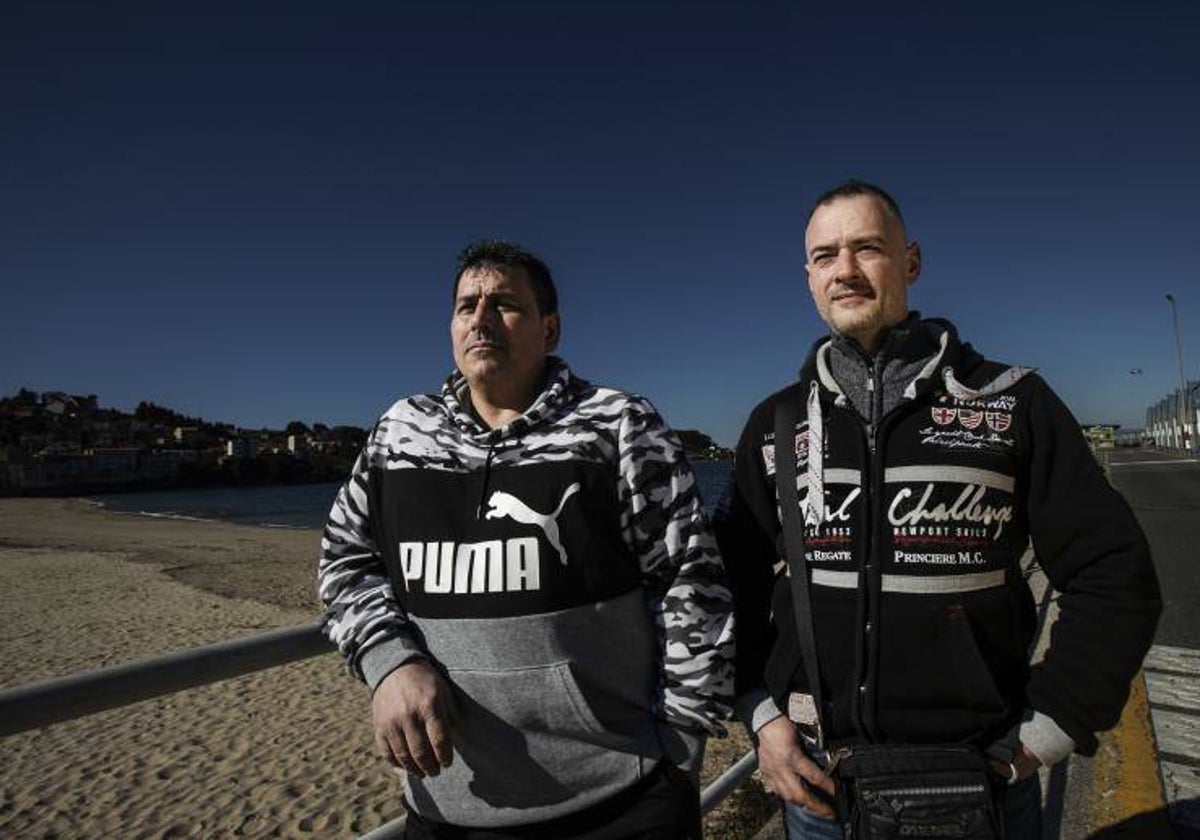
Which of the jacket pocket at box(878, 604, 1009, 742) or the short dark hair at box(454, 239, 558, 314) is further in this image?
the short dark hair at box(454, 239, 558, 314)

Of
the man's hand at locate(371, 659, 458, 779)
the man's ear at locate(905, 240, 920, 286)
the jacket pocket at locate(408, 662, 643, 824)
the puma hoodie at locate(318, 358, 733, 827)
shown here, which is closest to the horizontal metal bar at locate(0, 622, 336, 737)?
the puma hoodie at locate(318, 358, 733, 827)

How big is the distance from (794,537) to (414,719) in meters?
0.95

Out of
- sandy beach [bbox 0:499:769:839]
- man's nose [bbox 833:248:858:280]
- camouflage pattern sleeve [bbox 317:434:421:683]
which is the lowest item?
sandy beach [bbox 0:499:769:839]

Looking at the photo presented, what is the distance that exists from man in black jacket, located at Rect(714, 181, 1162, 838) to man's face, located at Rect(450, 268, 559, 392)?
730mm

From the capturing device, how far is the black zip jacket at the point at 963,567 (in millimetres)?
1398

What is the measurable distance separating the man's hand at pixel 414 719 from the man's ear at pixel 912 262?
4.94 feet

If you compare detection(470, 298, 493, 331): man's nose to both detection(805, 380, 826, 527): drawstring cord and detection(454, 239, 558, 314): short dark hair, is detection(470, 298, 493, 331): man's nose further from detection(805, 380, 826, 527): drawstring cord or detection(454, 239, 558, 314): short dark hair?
detection(805, 380, 826, 527): drawstring cord

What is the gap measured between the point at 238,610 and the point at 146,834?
37.9 feet

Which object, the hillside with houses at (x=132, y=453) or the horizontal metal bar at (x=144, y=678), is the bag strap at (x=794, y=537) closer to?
the horizontal metal bar at (x=144, y=678)

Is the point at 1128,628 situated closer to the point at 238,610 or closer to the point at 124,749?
the point at 124,749

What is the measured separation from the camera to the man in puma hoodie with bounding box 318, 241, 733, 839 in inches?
60.0

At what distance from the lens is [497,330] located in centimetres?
178

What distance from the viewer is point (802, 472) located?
169 centimetres

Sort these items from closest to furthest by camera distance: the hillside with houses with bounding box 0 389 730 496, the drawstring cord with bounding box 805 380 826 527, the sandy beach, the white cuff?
the white cuff < the drawstring cord with bounding box 805 380 826 527 < the sandy beach < the hillside with houses with bounding box 0 389 730 496
